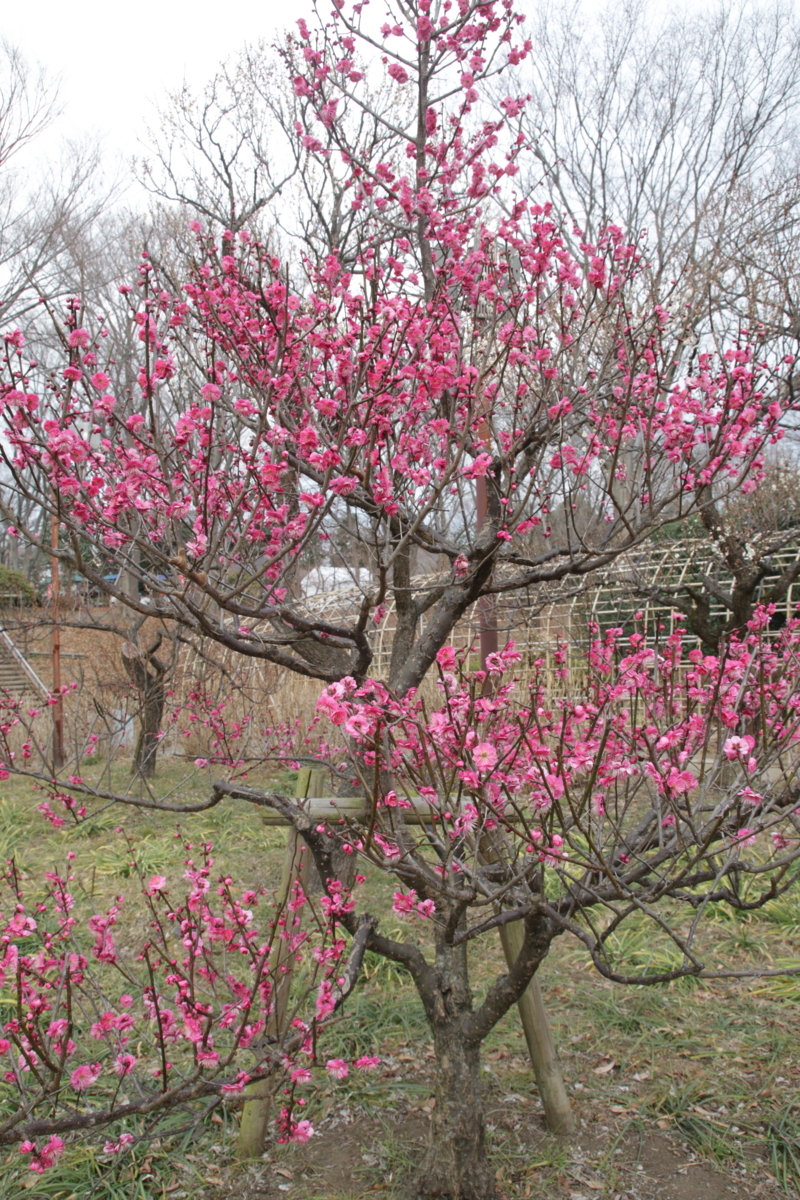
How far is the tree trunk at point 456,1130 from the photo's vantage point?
2.34m

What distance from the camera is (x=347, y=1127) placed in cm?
283

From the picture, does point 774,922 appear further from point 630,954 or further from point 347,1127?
point 347,1127

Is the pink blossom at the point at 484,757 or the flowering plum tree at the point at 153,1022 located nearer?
the pink blossom at the point at 484,757

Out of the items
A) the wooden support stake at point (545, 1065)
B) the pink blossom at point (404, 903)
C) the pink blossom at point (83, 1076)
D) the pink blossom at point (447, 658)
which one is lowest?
the wooden support stake at point (545, 1065)

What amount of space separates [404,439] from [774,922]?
10.8 ft

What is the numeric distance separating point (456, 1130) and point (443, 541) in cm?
193

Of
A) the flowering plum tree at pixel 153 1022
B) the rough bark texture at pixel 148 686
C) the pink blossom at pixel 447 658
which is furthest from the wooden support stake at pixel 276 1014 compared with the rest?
the rough bark texture at pixel 148 686

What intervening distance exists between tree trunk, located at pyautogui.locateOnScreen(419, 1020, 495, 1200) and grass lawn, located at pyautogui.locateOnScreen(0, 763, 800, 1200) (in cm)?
11

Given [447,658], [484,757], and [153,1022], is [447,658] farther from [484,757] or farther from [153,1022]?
[153,1022]

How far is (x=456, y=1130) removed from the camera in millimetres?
2367

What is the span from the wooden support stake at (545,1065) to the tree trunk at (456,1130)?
0.35 m

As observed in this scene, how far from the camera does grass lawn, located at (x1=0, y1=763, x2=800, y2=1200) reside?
2.50 metres

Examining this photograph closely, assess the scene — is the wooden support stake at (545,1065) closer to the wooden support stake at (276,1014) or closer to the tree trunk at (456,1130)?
the tree trunk at (456,1130)

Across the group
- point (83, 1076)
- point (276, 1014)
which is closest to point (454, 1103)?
point (276, 1014)
